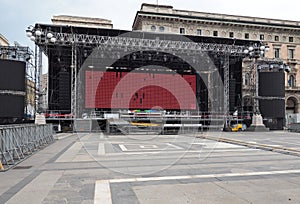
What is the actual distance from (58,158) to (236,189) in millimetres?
7643

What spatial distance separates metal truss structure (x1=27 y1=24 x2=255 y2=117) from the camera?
26688 millimetres

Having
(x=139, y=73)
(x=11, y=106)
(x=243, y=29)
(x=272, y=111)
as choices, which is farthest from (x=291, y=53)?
(x=11, y=106)

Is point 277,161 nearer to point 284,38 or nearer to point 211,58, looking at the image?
point 211,58

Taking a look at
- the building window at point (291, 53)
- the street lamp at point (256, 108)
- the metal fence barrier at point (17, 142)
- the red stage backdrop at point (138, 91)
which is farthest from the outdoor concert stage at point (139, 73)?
the building window at point (291, 53)

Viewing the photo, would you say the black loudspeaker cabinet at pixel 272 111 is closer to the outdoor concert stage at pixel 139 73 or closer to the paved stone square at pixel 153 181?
the outdoor concert stage at pixel 139 73

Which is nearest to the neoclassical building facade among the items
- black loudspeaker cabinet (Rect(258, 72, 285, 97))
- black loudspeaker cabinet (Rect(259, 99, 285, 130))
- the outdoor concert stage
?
black loudspeaker cabinet (Rect(258, 72, 285, 97))

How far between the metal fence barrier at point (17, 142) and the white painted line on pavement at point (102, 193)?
151 inches

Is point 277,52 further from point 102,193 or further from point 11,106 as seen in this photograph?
point 102,193

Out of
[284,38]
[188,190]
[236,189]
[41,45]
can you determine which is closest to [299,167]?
[236,189]

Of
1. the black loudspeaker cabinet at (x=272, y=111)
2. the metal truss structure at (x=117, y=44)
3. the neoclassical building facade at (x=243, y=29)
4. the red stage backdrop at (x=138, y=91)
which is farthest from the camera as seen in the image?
the neoclassical building facade at (x=243, y=29)

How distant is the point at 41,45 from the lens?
1073 inches

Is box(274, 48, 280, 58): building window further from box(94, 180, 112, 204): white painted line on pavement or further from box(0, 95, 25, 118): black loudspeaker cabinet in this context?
A: box(94, 180, 112, 204): white painted line on pavement

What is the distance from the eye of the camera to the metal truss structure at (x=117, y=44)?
2669cm

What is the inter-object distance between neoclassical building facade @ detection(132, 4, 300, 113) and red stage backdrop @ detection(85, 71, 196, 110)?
1704 centimetres
